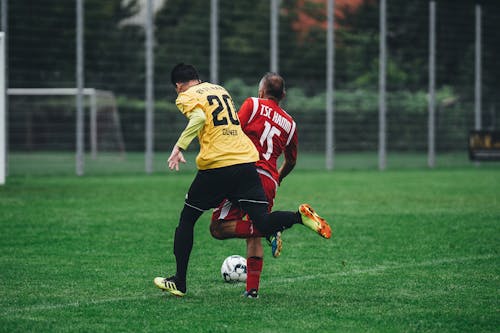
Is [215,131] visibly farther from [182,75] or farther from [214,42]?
[214,42]

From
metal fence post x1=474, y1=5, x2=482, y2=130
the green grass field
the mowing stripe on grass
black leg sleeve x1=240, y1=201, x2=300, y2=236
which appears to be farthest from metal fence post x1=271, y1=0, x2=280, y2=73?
black leg sleeve x1=240, y1=201, x2=300, y2=236

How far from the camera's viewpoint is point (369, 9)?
27984 mm

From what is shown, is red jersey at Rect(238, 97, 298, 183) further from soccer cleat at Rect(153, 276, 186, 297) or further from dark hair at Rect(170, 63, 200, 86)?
soccer cleat at Rect(153, 276, 186, 297)

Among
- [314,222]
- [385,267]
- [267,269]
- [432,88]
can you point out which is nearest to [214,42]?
[432,88]

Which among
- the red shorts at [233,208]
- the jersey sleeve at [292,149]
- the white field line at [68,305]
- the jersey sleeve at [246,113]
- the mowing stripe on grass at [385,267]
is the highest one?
the jersey sleeve at [246,113]

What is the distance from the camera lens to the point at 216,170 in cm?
709

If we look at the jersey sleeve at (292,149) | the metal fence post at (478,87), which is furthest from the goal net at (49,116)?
the jersey sleeve at (292,149)

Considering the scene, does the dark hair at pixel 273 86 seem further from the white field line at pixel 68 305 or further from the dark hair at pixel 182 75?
the white field line at pixel 68 305

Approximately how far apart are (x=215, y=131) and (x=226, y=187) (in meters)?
0.45

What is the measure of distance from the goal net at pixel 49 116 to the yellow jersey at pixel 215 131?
55.4 ft

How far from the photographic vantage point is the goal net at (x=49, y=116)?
23.7 m

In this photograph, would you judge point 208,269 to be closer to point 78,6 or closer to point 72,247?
point 72,247

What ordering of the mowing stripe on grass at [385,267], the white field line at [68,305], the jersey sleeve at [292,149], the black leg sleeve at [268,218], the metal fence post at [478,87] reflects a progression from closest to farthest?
the white field line at [68,305] < the black leg sleeve at [268,218] < the jersey sleeve at [292,149] < the mowing stripe on grass at [385,267] < the metal fence post at [478,87]

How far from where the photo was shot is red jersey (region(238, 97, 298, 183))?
7367 millimetres
